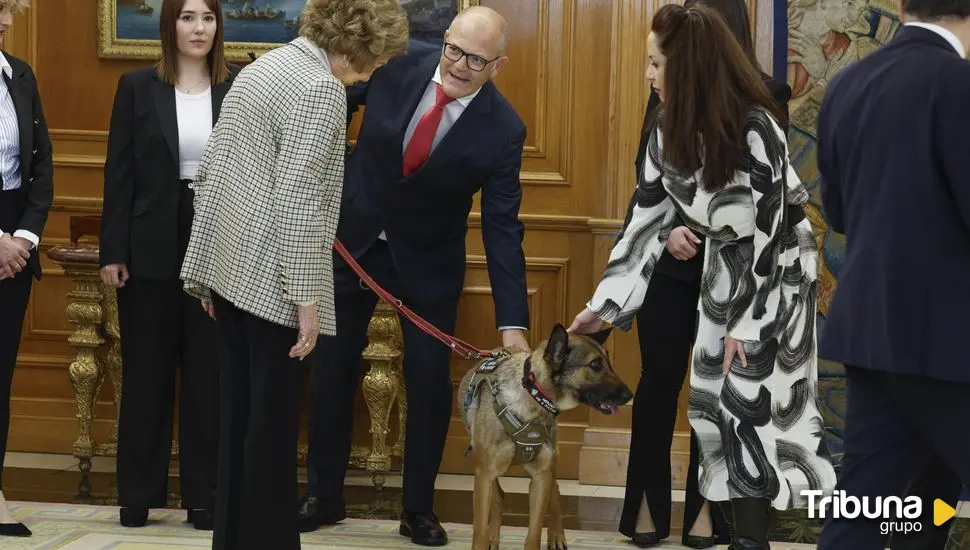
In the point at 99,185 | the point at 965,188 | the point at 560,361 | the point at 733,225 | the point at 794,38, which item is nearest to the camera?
the point at 965,188

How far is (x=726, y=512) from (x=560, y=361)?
0.66 meters

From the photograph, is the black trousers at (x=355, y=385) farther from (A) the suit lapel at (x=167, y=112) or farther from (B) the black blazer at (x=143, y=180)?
(A) the suit lapel at (x=167, y=112)

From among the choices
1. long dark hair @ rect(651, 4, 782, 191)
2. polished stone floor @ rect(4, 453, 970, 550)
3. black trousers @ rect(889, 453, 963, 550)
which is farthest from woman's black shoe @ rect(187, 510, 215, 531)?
black trousers @ rect(889, 453, 963, 550)

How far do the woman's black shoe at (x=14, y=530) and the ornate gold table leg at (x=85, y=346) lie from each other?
0.87m

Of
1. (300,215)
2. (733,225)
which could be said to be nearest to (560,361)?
(733,225)

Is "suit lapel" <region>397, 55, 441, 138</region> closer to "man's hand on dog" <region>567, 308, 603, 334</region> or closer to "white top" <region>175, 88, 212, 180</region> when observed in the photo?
"white top" <region>175, 88, 212, 180</region>

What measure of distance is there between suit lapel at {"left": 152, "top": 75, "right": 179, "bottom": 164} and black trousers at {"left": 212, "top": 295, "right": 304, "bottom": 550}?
4.32 feet

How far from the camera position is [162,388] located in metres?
4.48

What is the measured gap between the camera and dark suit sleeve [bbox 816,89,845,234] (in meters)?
2.73

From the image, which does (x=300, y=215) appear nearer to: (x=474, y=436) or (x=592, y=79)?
(x=474, y=436)

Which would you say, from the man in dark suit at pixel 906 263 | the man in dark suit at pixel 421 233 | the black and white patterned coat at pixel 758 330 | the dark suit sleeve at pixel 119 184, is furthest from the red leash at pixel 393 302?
the man in dark suit at pixel 906 263

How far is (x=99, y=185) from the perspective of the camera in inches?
229

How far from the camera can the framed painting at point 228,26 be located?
568cm

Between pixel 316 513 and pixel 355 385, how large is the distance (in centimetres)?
46
